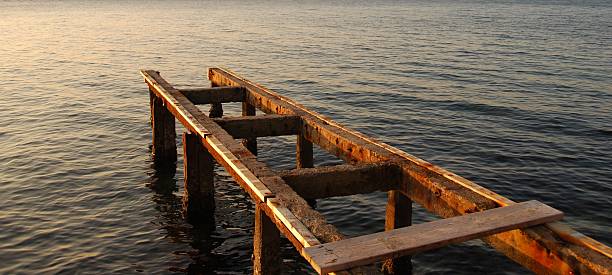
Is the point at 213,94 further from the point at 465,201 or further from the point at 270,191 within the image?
the point at 465,201

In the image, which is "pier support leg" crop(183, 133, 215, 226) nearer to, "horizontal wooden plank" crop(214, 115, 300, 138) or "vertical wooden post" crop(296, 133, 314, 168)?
"horizontal wooden plank" crop(214, 115, 300, 138)

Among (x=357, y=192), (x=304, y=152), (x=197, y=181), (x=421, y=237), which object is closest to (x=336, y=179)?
(x=357, y=192)

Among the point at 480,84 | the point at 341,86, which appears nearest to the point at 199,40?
the point at 341,86

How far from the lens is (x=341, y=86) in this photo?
2902cm

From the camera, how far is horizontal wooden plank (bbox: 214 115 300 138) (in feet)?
37.6

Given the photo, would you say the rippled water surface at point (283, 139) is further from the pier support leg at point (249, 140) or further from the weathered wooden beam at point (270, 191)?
the weathered wooden beam at point (270, 191)

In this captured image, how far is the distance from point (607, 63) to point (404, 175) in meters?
32.4

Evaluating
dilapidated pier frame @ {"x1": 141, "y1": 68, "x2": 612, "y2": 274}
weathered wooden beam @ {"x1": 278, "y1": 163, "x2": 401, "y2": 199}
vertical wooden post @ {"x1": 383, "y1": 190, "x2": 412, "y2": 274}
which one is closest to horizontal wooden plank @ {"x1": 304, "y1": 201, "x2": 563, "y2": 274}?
dilapidated pier frame @ {"x1": 141, "y1": 68, "x2": 612, "y2": 274}

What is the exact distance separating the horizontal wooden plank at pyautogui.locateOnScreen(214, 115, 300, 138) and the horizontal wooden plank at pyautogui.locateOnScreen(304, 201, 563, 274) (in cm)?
586

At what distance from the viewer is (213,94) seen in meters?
15.3

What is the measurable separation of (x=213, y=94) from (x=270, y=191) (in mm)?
8398

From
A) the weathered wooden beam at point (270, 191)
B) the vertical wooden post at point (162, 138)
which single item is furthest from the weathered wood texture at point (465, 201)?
the vertical wooden post at point (162, 138)

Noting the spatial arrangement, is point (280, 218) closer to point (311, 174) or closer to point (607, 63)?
point (311, 174)

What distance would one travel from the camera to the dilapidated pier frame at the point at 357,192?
5.87 meters
